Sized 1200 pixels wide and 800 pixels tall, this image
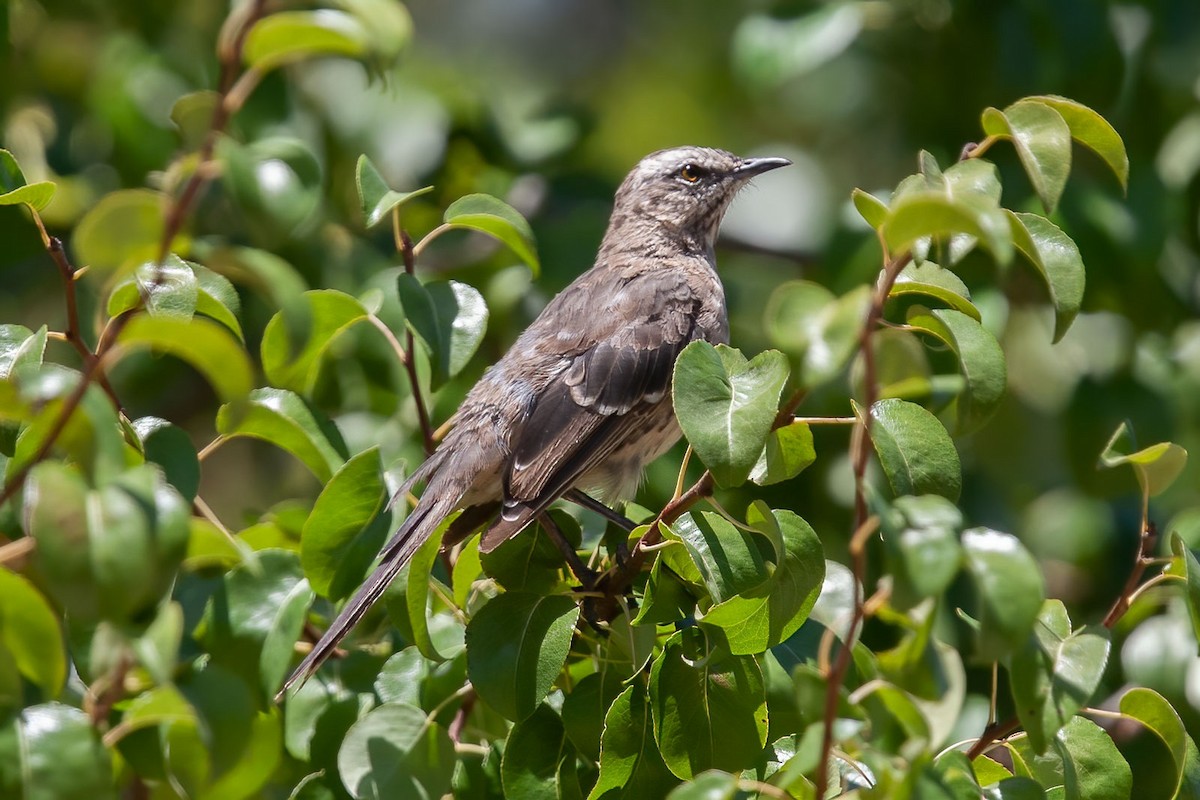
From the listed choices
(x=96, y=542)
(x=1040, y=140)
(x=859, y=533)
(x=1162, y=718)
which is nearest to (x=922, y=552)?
(x=859, y=533)

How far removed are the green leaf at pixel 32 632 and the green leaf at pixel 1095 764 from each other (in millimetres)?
1702

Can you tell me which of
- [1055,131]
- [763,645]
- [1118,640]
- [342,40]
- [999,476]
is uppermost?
[342,40]

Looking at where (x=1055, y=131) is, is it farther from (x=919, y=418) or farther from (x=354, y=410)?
(x=354, y=410)

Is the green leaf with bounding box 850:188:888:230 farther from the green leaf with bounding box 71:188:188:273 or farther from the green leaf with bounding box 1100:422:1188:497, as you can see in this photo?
the green leaf with bounding box 71:188:188:273

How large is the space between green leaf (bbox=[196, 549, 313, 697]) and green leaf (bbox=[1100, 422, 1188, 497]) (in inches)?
60.3

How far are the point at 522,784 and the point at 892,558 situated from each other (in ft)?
4.05

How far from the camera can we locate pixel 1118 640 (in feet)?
14.9

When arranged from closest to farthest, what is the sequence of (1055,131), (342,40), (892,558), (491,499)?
1. (892,558)
2. (342,40)
3. (1055,131)
4. (491,499)

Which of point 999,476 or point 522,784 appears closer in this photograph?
point 522,784

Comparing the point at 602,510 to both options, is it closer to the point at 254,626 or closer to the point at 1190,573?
the point at 254,626

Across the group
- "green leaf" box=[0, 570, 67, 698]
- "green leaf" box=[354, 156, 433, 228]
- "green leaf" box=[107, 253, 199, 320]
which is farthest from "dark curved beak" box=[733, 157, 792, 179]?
"green leaf" box=[0, 570, 67, 698]

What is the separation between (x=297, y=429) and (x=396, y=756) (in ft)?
2.39

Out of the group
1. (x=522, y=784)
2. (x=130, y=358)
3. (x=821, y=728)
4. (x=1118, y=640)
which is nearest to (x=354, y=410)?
(x=130, y=358)

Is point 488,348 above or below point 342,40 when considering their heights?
below
